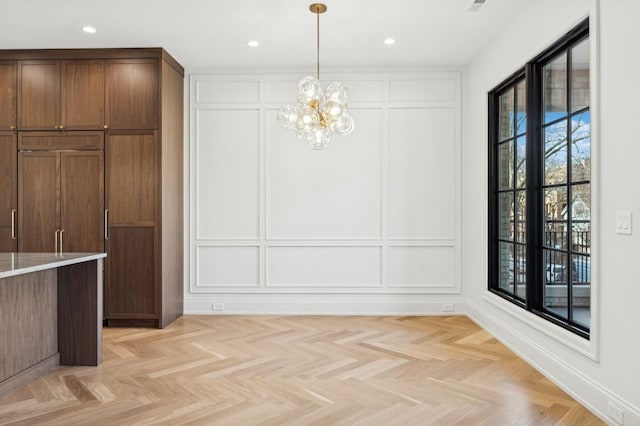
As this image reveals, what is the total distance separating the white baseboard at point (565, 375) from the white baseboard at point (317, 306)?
906 mm

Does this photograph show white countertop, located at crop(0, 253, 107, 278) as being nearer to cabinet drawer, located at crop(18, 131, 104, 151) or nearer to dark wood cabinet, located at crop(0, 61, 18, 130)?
cabinet drawer, located at crop(18, 131, 104, 151)

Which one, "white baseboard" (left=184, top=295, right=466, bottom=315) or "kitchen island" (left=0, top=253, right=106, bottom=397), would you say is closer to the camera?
"kitchen island" (left=0, top=253, right=106, bottom=397)

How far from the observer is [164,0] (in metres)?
3.76

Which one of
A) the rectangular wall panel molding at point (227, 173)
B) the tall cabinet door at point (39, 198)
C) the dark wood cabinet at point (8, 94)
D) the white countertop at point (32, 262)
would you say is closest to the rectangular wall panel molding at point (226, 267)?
the rectangular wall panel molding at point (227, 173)

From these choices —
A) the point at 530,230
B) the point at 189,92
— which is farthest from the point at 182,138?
the point at 530,230

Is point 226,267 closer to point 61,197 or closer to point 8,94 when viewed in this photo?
point 61,197

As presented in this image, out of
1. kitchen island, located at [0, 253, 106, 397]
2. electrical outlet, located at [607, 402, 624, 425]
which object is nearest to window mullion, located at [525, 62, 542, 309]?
electrical outlet, located at [607, 402, 624, 425]

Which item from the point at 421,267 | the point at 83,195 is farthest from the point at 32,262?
the point at 421,267

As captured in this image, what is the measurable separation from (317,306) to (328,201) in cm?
122

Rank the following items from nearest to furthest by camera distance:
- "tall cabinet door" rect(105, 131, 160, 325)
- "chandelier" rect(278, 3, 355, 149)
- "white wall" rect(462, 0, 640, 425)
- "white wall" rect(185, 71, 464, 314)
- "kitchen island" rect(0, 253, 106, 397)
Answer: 1. "white wall" rect(462, 0, 640, 425)
2. "kitchen island" rect(0, 253, 106, 397)
3. "chandelier" rect(278, 3, 355, 149)
4. "tall cabinet door" rect(105, 131, 160, 325)
5. "white wall" rect(185, 71, 464, 314)

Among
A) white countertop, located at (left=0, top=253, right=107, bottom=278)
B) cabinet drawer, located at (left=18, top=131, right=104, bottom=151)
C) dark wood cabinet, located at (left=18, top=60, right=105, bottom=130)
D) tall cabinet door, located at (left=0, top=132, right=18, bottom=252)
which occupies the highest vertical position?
dark wood cabinet, located at (left=18, top=60, right=105, bottom=130)

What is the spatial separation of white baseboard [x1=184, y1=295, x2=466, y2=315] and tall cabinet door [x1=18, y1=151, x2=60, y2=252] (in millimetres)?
1635

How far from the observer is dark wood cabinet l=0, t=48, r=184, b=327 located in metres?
4.84

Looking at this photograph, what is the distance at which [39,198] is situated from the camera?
488 centimetres
